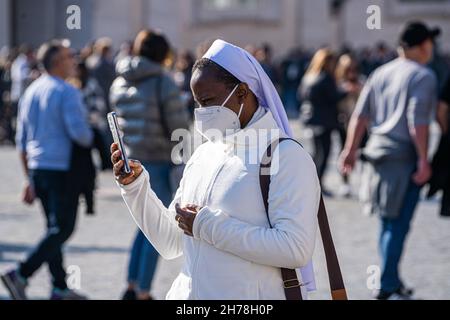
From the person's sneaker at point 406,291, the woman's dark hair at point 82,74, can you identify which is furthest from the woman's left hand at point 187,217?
the woman's dark hair at point 82,74

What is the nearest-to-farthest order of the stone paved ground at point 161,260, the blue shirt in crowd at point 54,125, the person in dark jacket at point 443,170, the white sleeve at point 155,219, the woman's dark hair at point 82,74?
the white sleeve at point 155,219, the person in dark jacket at point 443,170, the blue shirt in crowd at point 54,125, the stone paved ground at point 161,260, the woman's dark hair at point 82,74

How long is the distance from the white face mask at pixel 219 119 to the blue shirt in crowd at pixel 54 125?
11.5 ft

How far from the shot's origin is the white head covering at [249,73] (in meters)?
3.45

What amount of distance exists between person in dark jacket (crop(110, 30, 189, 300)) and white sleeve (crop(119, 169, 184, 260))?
2867mm

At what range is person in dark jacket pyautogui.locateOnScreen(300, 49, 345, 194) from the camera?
39.5ft

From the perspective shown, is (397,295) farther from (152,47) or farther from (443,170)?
(152,47)

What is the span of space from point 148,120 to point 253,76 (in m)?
3.25

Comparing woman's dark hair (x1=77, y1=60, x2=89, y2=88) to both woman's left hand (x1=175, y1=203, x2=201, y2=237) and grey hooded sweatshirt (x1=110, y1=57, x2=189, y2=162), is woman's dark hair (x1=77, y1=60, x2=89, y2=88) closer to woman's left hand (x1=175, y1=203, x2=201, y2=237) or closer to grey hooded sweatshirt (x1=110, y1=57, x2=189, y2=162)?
grey hooded sweatshirt (x1=110, y1=57, x2=189, y2=162)

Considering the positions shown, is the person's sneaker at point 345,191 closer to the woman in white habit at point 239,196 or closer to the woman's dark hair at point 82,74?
the woman's dark hair at point 82,74

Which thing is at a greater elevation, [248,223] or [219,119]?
[219,119]

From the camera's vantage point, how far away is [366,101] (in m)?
7.11

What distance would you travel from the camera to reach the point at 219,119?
11.3 ft

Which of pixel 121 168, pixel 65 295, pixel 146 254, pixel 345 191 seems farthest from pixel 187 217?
pixel 345 191
